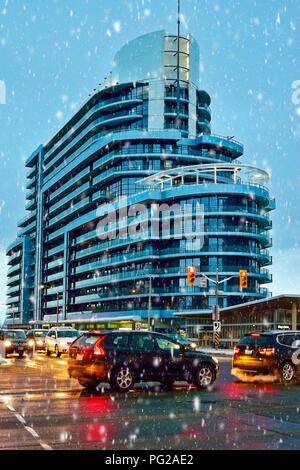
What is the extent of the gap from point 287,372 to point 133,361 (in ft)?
18.2

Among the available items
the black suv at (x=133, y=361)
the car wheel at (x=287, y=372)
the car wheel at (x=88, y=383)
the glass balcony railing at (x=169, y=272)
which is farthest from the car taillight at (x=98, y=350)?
the glass balcony railing at (x=169, y=272)

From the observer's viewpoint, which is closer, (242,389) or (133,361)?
(133,361)

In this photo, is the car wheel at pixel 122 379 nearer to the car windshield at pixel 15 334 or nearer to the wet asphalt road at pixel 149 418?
the wet asphalt road at pixel 149 418

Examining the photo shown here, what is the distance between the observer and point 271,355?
1817 cm

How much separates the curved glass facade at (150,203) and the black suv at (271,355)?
55528mm

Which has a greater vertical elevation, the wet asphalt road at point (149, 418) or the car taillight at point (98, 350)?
the car taillight at point (98, 350)

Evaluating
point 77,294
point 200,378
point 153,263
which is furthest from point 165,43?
point 200,378

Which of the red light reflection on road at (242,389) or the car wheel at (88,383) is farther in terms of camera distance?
the car wheel at (88,383)

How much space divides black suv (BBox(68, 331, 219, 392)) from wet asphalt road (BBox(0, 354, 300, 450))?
15.0 inches

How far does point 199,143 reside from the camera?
89062 mm

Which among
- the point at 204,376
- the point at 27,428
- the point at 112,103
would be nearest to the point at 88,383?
the point at 204,376

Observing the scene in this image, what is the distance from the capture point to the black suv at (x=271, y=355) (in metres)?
18.2

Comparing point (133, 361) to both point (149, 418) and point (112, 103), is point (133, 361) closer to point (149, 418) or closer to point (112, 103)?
point (149, 418)
